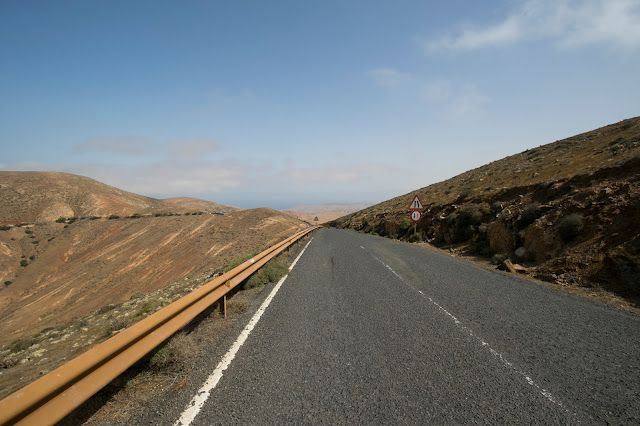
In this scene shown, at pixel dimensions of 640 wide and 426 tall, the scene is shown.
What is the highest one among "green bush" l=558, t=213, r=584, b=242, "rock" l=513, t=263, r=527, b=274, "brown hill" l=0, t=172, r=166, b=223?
"brown hill" l=0, t=172, r=166, b=223

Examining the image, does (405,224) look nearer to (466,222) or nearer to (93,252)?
(466,222)

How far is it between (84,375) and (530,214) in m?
15.4

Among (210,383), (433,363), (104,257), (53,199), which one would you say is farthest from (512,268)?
(53,199)

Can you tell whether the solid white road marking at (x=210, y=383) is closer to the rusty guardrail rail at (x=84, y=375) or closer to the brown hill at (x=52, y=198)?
the rusty guardrail rail at (x=84, y=375)

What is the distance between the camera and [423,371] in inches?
139

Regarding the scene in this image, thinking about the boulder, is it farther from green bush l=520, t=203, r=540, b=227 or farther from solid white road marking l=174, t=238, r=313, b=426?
solid white road marking l=174, t=238, r=313, b=426

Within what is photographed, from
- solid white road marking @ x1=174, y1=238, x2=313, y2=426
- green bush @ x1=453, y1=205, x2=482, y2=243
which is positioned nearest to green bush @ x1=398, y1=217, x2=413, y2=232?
green bush @ x1=453, y1=205, x2=482, y2=243

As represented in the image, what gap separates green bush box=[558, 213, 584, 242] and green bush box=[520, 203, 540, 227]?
202cm

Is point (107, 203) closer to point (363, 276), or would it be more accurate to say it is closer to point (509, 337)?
point (363, 276)

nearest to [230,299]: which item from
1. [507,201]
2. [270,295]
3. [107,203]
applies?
[270,295]

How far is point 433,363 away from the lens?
3.73 m

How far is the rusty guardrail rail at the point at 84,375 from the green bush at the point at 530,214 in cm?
1409

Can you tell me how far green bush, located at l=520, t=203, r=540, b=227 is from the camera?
43.4 feet

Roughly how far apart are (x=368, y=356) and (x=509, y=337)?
227cm
